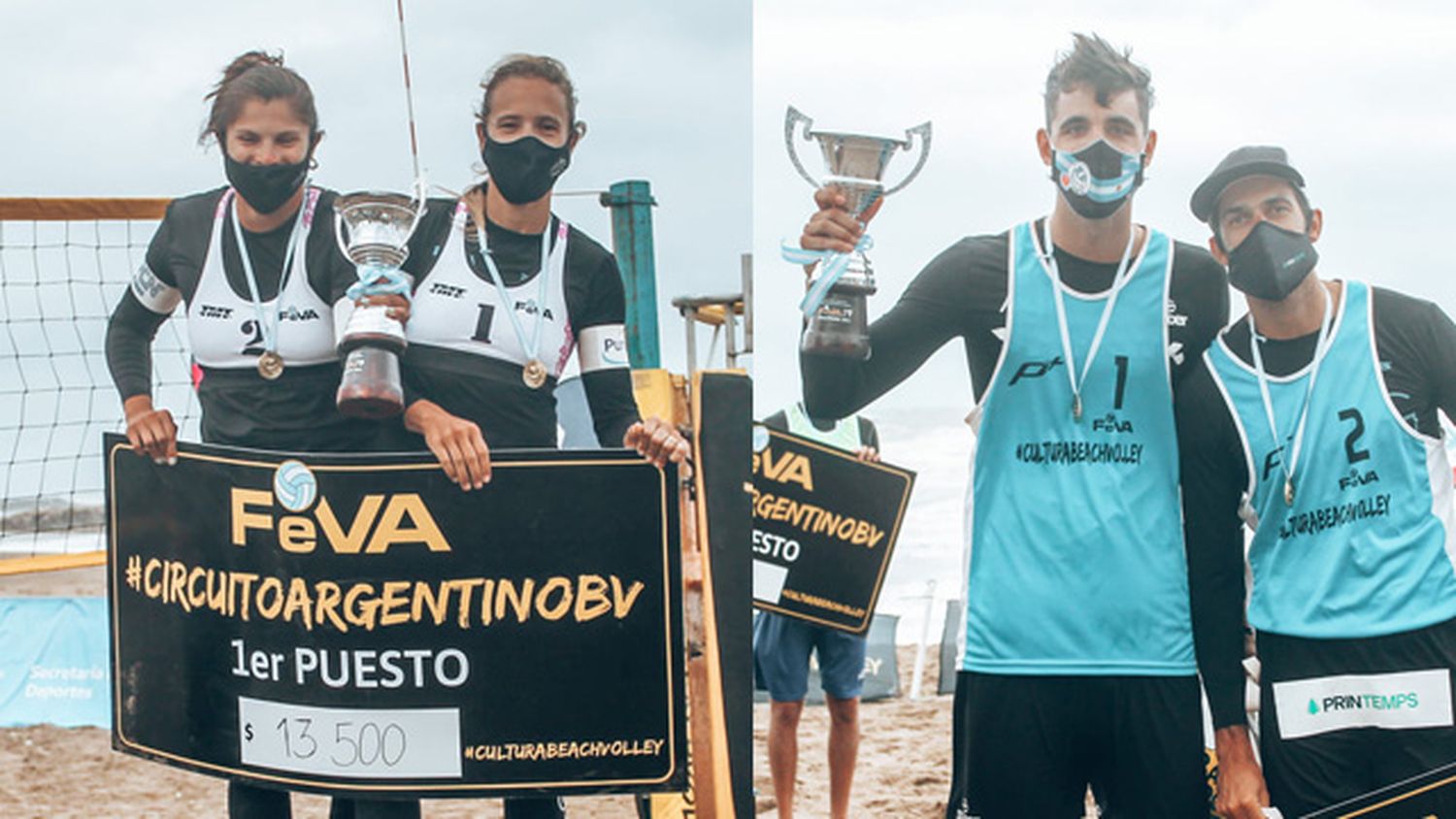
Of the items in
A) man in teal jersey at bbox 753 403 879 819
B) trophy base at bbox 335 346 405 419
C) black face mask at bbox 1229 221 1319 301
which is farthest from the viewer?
man in teal jersey at bbox 753 403 879 819

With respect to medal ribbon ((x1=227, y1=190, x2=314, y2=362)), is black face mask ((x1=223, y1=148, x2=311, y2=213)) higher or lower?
higher

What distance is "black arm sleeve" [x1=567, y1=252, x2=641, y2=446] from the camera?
10.5 feet

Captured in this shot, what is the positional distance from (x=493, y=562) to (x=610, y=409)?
43 centimetres

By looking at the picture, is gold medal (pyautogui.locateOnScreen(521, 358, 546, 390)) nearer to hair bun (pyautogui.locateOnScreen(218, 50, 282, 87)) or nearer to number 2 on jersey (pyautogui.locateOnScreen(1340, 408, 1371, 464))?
hair bun (pyautogui.locateOnScreen(218, 50, 282, 87))

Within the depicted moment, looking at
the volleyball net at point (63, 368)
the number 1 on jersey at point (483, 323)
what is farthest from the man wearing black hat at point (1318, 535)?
the volleyball net at point (63, 368)

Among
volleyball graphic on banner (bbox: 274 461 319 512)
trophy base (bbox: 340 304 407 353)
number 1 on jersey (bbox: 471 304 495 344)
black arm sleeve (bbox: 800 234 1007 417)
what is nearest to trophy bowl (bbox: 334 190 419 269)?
trophy base (bbox: 340 304 407 353)

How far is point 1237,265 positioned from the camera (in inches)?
114

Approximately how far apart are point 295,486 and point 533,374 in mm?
553

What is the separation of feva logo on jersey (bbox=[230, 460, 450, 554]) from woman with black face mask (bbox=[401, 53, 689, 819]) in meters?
0.16

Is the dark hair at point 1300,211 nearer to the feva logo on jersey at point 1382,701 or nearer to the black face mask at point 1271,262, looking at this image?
the black face mask at point 1271,262

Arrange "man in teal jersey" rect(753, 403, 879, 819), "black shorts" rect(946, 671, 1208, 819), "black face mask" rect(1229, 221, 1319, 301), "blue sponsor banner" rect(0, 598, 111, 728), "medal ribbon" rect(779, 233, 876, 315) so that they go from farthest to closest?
"blue sponsor banner" rect(0, 598, 111, 728) < "man in teal jersey" rect(753, 403, 879, 819) < "black face mask" rect(1229, 221, 1319, 301) < "black shorts" rect(946, 671, 1208, 819) < "medal ribbon" rect(779, 233, 876, 315)

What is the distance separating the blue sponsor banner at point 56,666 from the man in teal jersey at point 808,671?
2.25 metres

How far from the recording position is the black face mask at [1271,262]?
2.88 metres

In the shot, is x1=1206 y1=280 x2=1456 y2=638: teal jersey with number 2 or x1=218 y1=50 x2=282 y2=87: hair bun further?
x1=218 y1=50 x2=282 y2=87: hair bun
